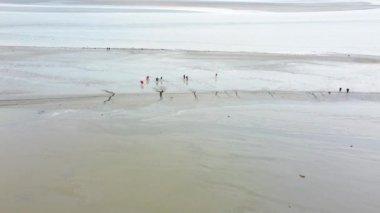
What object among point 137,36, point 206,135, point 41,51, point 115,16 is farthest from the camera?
point 115,16

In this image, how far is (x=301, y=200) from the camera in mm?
10000

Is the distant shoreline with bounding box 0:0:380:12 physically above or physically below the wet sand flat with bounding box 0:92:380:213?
above

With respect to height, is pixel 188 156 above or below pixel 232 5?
below

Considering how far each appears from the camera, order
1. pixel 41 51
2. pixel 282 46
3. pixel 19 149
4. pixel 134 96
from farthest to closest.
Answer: pixel 282 46
pixel 41 51
pixel 134 96
pixel 19 149

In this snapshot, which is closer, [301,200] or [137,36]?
[301,200]

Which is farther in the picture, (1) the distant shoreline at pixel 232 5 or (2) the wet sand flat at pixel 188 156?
(1) the distant shoreline at pixel 232 5

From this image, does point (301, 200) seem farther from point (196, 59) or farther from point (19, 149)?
point (196, 59)

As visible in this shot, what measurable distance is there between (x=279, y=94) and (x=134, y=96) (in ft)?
19.6

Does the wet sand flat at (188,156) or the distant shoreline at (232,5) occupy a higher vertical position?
the distant shoreline at (232,5)

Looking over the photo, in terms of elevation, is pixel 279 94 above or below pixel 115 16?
below

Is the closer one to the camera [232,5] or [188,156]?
[188,156]

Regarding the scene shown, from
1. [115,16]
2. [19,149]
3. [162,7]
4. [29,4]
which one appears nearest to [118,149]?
A: [19,149]

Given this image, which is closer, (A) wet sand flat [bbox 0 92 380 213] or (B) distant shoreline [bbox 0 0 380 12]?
(A) wet sand flat [bbox 0 92 380 213]

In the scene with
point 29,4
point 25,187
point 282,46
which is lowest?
point 25,187
